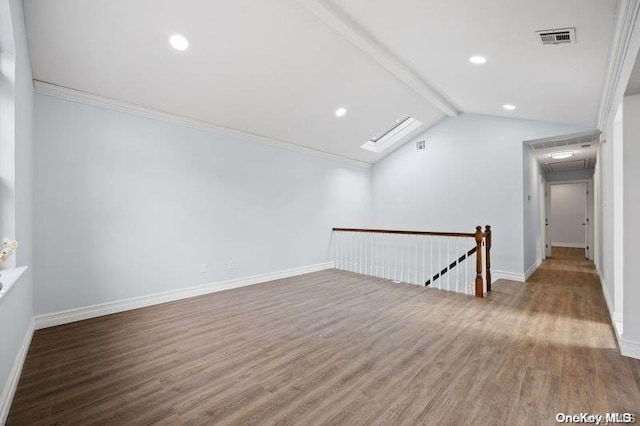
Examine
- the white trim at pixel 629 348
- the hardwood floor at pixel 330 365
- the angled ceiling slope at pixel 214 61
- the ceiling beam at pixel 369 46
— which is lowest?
the hardwood floor at pixel 330 365

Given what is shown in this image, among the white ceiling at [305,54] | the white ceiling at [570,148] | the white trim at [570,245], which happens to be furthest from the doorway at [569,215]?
the white ceiling at [305,54]

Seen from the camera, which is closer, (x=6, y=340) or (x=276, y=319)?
(x=6, y=340)

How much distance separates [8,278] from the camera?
182 centimetres

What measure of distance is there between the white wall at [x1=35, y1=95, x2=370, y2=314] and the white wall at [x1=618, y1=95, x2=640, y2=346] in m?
4.46

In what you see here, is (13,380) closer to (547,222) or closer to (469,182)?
(469,182)

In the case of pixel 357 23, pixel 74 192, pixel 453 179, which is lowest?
pixel 74 192

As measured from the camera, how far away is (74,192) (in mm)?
3268

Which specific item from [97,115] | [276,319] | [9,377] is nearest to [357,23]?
[97,115]

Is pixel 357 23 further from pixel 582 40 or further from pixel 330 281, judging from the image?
pixel 330 281

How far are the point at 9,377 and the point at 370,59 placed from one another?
466 cm

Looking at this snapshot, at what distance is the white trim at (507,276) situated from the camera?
5.18 meters

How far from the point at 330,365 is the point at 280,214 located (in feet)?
11.2

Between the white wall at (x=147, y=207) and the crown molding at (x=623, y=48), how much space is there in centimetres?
446

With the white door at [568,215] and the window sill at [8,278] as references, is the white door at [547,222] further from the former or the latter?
the window sill at [8,278]
